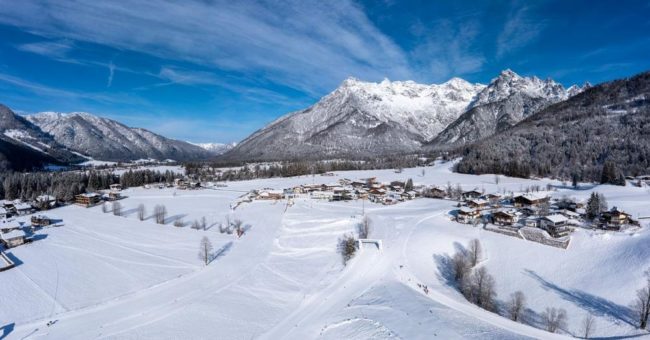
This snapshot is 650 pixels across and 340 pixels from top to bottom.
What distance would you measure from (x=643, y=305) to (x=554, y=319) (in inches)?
279

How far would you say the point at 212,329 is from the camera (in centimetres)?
2938

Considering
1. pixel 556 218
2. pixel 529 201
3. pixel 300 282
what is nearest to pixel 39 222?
pixel 300 282

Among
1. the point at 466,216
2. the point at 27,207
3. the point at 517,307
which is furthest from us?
the point at 27,207

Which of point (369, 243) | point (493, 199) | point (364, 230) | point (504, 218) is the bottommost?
point (369, 243)

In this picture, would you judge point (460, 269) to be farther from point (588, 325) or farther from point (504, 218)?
point (504, 218)

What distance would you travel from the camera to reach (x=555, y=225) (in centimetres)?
5050

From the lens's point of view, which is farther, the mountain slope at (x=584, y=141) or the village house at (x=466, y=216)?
the mountain slope at (x=584, y=141)

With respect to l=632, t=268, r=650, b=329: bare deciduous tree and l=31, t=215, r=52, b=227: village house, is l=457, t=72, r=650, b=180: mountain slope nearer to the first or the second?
l=632, t=268, r=650, b=329: bare deciduous tree

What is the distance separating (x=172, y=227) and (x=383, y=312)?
45.8 meters

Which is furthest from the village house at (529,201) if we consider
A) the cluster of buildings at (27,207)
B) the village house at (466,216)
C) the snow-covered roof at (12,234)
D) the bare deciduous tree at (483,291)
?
the cluster of buildings at (27,207)

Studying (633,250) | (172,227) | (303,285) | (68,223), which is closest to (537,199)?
(633,250)

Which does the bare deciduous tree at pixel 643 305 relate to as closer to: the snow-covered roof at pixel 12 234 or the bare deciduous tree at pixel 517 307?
the bare deciduous tree at pixel 517 307

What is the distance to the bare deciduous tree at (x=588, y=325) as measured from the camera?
101 feet

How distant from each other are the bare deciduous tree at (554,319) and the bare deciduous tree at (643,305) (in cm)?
563
